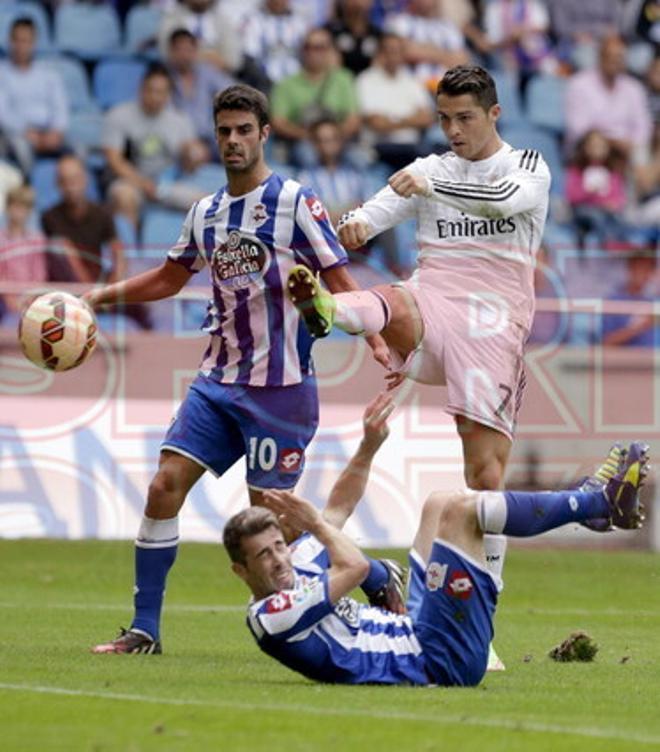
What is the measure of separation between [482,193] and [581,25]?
49.2ft

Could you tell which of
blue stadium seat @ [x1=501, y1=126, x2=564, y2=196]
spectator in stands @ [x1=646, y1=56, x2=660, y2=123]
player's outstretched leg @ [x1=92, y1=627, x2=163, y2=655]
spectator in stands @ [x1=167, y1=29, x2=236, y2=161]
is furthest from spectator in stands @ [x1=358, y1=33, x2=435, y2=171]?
player's outstretched leg @ [x1=92, y1=627, x2=163, y2=655]

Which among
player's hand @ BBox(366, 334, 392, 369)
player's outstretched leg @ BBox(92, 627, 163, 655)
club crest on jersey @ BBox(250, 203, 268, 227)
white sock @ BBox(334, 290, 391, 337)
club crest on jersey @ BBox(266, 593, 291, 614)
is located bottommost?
player's outstretched leg @ BBox(92, 627, 163, 655)

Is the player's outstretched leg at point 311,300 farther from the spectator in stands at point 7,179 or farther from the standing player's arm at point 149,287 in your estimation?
the spectator in stands at point 7,179

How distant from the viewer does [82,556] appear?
1494cm

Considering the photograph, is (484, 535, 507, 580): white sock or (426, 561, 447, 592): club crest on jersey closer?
(426, 561, 447, 592): club crest on jersey

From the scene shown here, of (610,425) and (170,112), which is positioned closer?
(610,425)

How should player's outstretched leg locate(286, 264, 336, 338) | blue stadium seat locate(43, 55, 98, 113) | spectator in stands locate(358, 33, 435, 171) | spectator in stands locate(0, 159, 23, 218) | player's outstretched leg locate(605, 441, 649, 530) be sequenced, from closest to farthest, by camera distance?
player's outstretched leg locate(605, 441, 649, 530), player's outstretched leg locate(286, 264, 336, 338), spectator in stands locate(0, 159, 23, 218), blue stadium seat locate(43, 55, 98, 113), spectator in stands locate(358, 33, 435, 171)

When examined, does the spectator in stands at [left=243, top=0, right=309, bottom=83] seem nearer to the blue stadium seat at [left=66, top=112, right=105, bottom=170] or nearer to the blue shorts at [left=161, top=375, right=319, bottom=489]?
the blue stadium seat at [left=66, top=112, right=105, bottom=170]

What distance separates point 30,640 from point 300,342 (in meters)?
2.03

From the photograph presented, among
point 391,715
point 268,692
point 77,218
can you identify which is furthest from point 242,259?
point 77,218

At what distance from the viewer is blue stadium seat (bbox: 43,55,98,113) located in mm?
20578

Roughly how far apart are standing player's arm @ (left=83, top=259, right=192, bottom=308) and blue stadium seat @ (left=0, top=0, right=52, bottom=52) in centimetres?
1122

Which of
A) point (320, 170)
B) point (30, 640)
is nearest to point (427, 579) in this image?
point (30, 640)

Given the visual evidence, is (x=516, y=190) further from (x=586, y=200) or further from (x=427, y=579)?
(x=586, y=200)
